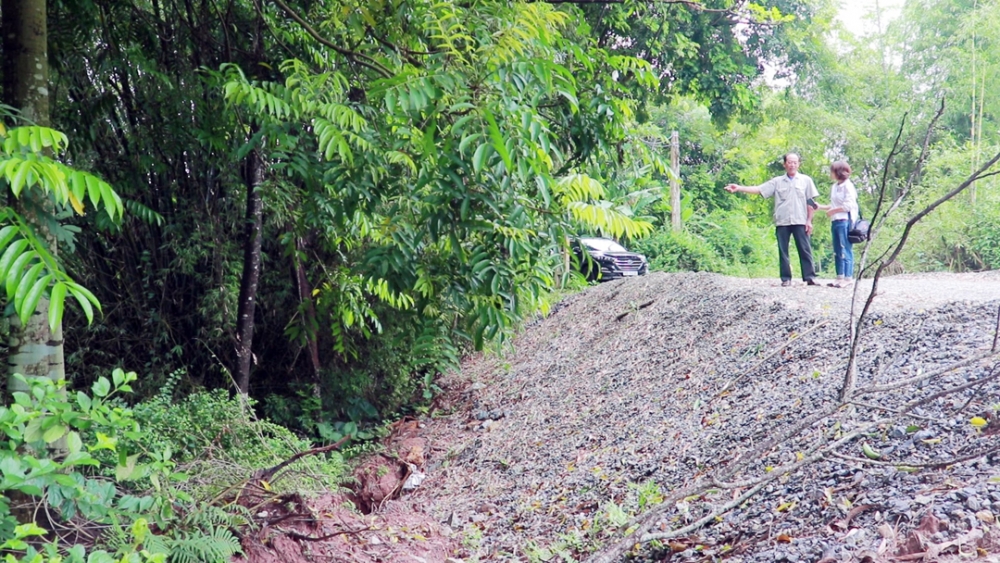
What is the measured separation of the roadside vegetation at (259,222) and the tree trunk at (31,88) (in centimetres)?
1

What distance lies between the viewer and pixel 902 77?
22.8 metres

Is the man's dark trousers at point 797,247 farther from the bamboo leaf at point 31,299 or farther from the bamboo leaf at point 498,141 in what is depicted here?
the bamboo leaf at point 31,299

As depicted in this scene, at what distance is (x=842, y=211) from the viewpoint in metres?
7.75

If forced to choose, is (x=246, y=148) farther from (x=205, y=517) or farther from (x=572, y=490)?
(x=572, y=490)

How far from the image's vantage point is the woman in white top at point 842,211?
7.69 m

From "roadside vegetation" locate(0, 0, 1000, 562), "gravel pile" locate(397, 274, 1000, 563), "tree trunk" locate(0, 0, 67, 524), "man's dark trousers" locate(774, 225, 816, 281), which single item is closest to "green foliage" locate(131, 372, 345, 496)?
"roadside vegetation" locate(0, 0, 1000, 562)

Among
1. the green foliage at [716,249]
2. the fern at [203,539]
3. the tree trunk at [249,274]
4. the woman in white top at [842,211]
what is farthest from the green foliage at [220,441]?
the green foliage at [716,249]

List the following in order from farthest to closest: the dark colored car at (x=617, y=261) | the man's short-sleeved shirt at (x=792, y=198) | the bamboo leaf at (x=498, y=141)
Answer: the dark colored car at (x=617, y=261) → the man's short-sleeved shirt at (x=792, y=198) → the bamboo leaf at (x=498, y=141)

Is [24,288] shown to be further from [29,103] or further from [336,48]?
[336,48]

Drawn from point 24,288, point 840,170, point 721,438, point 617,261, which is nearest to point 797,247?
point 840,170

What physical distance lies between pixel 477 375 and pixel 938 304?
16.2 feet

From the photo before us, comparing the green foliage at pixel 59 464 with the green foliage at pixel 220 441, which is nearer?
the green foliage at pixel 59 464

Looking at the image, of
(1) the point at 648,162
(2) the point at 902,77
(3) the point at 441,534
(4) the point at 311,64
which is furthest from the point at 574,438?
(2) the point at 902,77

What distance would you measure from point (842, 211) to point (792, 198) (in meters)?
0.75
